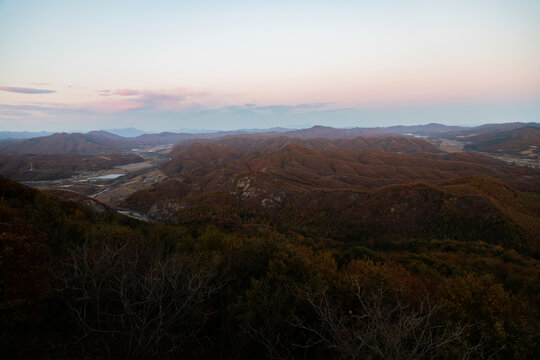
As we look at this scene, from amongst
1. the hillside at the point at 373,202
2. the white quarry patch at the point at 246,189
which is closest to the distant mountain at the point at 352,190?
A: the white quarry patch at the point at 246,189

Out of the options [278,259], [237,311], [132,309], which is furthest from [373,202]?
[132,309]

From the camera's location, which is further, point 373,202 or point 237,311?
point 373,202

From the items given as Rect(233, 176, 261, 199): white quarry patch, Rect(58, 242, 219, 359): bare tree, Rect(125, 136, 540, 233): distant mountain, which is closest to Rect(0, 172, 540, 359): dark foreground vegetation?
Rect(58, 242, 219, 359): bare tree

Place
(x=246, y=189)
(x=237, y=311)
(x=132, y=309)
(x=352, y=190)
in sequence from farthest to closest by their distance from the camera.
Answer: (x=246, y=189)
(x=352, y=190)
(x=237, y=311)
(x=132, y=309)

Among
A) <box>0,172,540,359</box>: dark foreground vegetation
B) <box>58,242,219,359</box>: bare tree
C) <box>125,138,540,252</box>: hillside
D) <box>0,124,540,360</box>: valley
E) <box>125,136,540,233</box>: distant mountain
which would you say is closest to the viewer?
<box>0,172,540,359</box>: dark foreground vegetation

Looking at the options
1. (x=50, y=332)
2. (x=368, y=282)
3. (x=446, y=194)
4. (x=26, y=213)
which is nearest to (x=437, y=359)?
(x=368, y=282)

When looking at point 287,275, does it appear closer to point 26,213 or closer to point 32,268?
point 32,268

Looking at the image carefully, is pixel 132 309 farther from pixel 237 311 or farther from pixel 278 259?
pixel 278 259

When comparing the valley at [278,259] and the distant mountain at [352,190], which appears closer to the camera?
the valley at [278,259]

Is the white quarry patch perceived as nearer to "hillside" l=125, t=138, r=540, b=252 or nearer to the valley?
"hillside" l=125, t=138, r=540, b=252

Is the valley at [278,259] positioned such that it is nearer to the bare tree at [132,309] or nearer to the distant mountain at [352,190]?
the bare tree at [132,309]

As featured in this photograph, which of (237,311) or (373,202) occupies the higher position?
(237,311)
